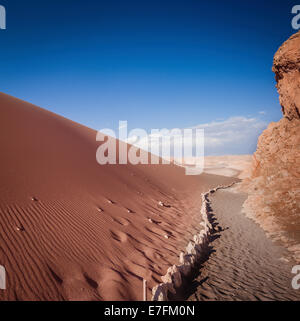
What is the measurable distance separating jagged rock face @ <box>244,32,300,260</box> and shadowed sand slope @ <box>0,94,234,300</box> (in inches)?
155

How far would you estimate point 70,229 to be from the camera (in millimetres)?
5590

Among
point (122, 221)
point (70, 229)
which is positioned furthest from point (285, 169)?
point (70, 229)

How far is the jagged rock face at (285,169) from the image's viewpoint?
8312mm

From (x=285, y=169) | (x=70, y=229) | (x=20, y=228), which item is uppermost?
(x=285, y=169)

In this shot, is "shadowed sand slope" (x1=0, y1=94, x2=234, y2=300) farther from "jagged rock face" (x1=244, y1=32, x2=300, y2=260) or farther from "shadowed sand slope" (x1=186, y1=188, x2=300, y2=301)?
"jagged rock face" (x1=244, y1=32, x2=300, y2=260)

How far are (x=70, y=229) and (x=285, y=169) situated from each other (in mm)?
11164

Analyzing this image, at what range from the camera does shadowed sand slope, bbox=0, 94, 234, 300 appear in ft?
12.8

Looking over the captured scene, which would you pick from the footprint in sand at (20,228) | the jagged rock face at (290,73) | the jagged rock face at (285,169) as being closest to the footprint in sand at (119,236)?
the footprint in sand at (20,228)

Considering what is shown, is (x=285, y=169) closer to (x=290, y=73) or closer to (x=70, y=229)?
(x=290, y=73)

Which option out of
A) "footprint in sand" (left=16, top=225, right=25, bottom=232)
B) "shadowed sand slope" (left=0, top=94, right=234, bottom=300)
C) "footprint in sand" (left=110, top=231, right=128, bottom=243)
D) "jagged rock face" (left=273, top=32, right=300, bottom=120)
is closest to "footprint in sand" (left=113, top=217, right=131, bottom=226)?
"shadowed sand slope" (left=0, top=94, right=234, bottom=300)

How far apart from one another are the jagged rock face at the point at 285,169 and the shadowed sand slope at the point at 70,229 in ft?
12.9

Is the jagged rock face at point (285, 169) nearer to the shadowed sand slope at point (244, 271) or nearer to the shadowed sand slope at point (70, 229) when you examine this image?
the shadowed sand slope at point (244, 271)
